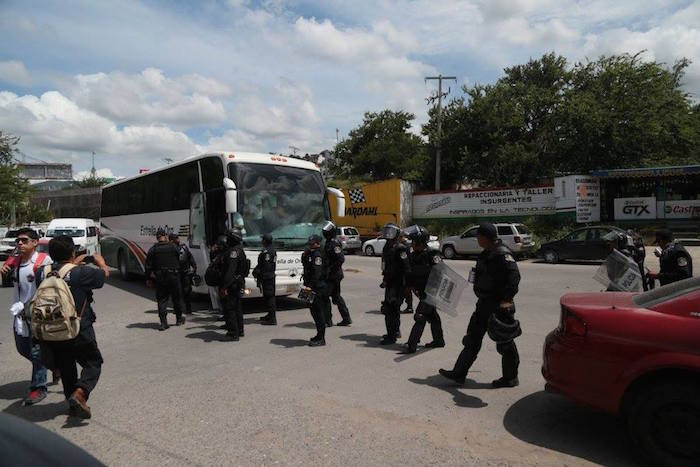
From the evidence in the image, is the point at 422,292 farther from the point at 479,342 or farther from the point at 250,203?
the point at 250,203

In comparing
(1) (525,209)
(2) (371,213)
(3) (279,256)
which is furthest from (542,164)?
(3) (279,256)

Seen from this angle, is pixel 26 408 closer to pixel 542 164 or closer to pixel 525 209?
pixel 525 209

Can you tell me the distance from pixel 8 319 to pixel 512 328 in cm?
991

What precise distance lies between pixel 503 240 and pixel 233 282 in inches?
634

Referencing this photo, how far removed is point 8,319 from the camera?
1006 centimetres

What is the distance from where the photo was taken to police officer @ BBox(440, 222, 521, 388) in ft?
16.1

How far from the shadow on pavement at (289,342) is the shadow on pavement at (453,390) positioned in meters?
2.21

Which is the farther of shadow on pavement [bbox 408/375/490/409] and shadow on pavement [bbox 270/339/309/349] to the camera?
shadow on pavement [bbox 270/339/309/349]

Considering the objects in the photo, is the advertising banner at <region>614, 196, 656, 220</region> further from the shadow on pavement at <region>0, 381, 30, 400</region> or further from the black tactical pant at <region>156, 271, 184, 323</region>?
the shadow on pavement at <region>0, 381, 30, 400</region>

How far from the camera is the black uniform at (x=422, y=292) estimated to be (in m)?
6.44

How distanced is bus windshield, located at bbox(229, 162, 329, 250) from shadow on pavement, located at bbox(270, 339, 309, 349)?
2.68 m

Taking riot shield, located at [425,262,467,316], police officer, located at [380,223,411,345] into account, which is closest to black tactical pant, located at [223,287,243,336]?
police officer, located at [380,223,411,345]

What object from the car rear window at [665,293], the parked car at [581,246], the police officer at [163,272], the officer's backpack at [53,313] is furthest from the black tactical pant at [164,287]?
the parked car at [581,246]

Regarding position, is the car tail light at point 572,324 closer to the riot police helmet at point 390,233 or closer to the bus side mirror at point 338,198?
the riot police helmet at point 390,233
